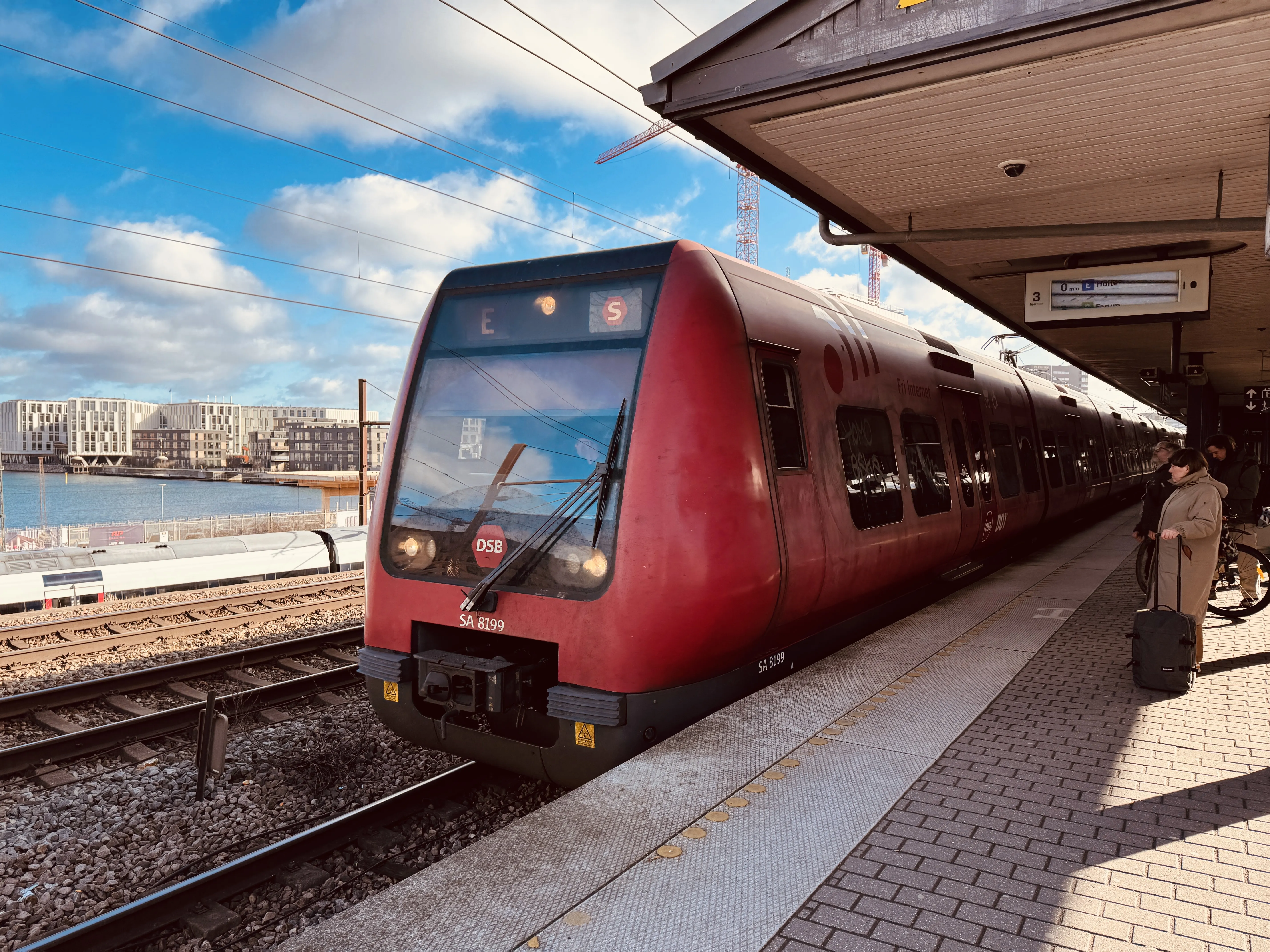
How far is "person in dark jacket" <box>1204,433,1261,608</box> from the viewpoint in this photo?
26.3ft

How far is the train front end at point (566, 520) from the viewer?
4.26 m

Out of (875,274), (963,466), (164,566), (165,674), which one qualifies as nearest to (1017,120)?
(963,466)

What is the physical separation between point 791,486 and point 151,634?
827cm

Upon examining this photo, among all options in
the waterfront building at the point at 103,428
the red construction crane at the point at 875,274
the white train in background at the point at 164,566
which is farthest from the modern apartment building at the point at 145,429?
the white train in background at the point at 164,566

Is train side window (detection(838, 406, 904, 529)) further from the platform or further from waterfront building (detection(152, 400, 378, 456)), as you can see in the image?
waterfront building (detection(152, 400, 378, 456))

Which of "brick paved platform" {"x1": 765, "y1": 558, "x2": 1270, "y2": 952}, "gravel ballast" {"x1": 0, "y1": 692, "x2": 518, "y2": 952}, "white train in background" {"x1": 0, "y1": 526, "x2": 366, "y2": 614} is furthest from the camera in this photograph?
"white train in background" {"x1": 0, "y1": 526, "x2": 366, "y2": 614}

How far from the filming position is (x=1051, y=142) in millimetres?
5445

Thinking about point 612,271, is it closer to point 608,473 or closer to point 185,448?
point 608,473

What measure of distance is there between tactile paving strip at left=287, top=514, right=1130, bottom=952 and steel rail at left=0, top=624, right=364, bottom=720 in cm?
561

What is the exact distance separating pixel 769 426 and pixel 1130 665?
11.2 ft

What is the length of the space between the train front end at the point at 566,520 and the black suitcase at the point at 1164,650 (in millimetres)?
2712

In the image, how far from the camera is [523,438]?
479 centimetres

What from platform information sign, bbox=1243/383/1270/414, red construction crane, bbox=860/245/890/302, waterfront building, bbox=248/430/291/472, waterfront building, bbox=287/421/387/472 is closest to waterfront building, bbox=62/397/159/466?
waterfront building, bbox=248/430/291/472

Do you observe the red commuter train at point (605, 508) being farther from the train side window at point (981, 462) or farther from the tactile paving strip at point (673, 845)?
the train side window at point (981, 462)
